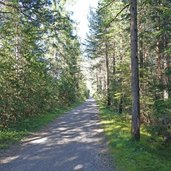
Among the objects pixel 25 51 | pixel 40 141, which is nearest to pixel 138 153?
pixel 40 141

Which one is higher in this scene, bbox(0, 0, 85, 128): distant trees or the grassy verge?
bbox(0, 0, 85, 128): distant trees

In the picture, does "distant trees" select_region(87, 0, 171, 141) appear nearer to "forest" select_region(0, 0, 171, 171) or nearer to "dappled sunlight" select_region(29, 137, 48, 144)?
"forest" select_region(0, 0, 171, 171)

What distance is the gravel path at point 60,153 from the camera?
424 inches

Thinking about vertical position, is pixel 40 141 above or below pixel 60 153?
above

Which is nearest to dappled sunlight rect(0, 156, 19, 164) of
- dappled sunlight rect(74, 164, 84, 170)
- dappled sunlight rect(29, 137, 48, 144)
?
dappled sunlight rect(74, 164, 84, 170)

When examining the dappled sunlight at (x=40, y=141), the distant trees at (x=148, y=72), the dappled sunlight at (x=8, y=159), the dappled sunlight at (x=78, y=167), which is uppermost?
the distant trees at (x=148, y=72)

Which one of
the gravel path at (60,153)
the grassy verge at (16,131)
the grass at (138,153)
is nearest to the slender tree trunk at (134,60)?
the grass at (138,153)

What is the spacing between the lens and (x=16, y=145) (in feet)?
47.8

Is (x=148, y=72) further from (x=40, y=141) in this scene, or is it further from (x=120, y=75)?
(x=40, y=141)

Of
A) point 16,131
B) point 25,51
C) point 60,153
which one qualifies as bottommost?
point 60,153

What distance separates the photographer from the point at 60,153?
12797 mm

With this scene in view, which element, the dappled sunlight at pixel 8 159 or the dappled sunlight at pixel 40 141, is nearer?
the dappled sunlight at pixel 8 159

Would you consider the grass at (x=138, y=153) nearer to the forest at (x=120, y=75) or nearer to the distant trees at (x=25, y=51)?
the forest at (x=120, y=75)

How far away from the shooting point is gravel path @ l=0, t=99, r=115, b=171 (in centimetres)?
1076
